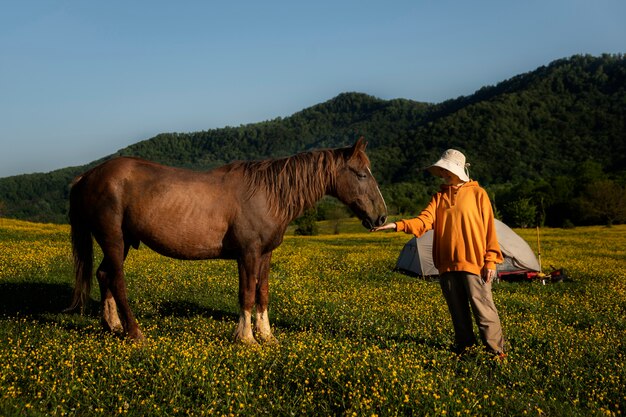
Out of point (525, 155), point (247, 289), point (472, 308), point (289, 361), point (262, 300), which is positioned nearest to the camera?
point (289, 361)

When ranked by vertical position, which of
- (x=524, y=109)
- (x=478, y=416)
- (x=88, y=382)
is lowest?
(x=478, y=416)

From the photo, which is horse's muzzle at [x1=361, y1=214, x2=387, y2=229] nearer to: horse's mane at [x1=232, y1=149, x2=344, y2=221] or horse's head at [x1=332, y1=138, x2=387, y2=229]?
horse's head at [x1=332, y1=138, x2=387, y2=229]

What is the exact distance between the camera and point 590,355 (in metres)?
7.60

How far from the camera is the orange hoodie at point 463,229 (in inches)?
268

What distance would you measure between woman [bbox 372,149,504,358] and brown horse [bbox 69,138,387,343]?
0.90 m

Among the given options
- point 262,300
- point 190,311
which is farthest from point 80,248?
point 262,300

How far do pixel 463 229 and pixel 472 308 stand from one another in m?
1.12

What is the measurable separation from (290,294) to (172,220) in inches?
214

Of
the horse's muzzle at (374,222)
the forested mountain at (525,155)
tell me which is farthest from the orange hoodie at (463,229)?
the forested mountain at (525,155)

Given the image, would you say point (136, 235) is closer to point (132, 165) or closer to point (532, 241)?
point (132, 165)

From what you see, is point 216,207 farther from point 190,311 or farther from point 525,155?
point 525,155

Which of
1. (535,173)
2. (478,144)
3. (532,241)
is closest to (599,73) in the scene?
(478,144)

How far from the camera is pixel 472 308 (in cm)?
666

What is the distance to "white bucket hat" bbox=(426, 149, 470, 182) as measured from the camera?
695cm
